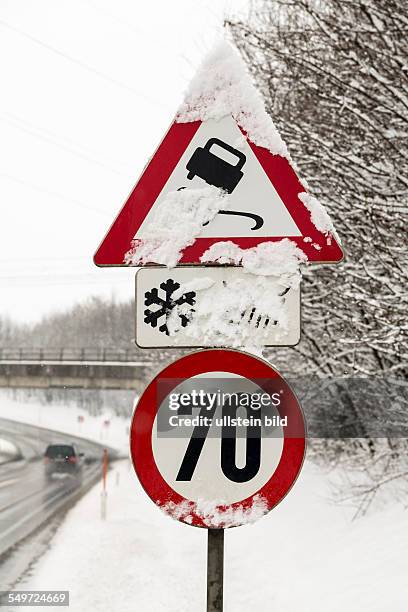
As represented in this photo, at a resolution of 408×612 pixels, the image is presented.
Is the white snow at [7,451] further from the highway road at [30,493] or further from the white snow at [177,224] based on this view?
the white snow at [177,224]

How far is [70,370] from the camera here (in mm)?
44188

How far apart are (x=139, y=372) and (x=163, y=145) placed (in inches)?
1807

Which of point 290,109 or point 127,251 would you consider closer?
point 127,251

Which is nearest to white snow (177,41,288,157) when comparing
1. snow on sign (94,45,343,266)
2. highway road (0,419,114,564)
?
snow on sign (94,45,343,266)

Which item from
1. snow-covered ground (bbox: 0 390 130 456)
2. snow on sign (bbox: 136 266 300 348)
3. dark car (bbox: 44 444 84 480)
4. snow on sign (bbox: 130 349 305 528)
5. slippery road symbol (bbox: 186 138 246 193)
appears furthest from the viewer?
snow-covered ground (bbox: 0 390 130 456)

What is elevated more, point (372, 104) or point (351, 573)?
point (372, 104)

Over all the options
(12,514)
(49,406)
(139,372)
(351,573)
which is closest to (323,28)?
(351,573)

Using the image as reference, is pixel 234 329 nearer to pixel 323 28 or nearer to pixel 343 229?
pixel 323 28

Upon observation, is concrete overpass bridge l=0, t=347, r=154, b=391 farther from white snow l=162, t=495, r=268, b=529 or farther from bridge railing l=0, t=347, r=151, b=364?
white snow l=162, t=495, r=268, b=529

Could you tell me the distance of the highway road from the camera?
1587 cm

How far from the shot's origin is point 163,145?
2.60m

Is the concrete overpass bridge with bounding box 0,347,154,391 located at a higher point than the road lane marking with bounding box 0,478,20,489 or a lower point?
higher

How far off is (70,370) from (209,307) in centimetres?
4257

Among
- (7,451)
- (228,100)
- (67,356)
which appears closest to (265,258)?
(228,100)
